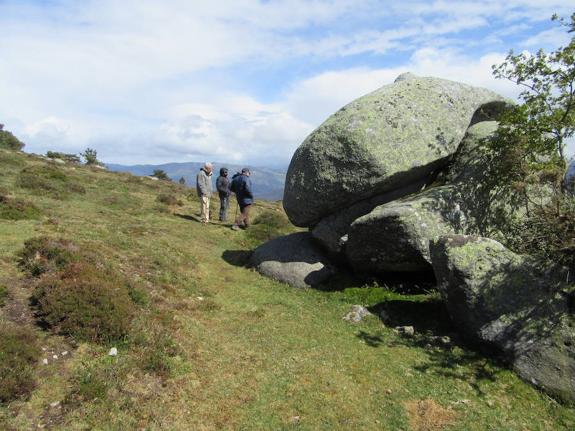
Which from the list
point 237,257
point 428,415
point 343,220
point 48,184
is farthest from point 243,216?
point 428,415

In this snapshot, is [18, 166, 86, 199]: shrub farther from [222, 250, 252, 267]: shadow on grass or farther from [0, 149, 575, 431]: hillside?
[222, 250, 252, 267]: shadow on grass

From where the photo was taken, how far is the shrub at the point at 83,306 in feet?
35.9

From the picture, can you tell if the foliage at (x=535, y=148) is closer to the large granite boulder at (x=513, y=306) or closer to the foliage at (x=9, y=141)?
the large granite boulder at (x=513, y=306)

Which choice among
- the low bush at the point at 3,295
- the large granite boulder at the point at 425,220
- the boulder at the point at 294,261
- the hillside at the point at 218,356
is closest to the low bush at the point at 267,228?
the boulder at the point at 294,261

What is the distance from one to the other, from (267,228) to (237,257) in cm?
657

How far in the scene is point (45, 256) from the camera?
1439 cm

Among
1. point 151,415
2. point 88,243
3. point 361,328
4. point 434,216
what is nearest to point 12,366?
point 151,415

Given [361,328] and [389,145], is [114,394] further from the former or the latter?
[389,145]

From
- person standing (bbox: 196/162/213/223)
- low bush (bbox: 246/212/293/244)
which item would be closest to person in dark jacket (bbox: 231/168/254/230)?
low bush (bbox: 246/212/293/244)

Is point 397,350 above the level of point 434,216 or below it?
below

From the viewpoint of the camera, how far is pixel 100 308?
38.0 ft

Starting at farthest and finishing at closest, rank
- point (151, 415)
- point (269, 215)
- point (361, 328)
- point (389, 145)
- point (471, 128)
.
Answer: point (269, 215) → point (471, 128) → point (389, 145) → point (361, 328) → point (151, 415)

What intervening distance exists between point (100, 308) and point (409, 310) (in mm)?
10541

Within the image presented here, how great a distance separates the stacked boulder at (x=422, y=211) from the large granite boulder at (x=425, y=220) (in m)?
0.04
